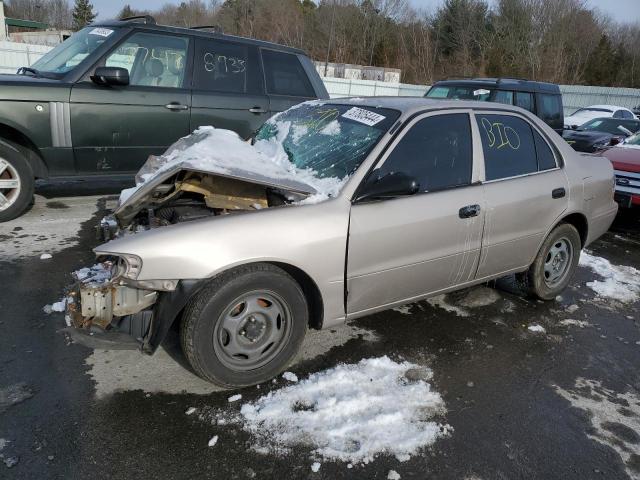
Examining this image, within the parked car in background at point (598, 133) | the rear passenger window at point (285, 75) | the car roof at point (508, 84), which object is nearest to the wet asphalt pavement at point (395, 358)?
the rear passenger window at point (285, 75)

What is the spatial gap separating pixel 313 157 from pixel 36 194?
4.79 metres

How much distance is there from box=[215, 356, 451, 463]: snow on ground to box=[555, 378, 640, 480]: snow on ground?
34.8 inches

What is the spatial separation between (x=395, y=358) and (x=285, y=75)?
452 centimetres

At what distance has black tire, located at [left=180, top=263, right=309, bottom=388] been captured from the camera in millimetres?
2713

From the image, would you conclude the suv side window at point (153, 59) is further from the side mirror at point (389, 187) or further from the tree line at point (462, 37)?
the tree line at point (462, 37)

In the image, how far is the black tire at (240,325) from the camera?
2713 mm

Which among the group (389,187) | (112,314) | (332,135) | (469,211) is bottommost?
(112,314)

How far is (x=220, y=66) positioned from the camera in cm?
622

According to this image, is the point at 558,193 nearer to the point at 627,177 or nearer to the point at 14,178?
the point at 627,177

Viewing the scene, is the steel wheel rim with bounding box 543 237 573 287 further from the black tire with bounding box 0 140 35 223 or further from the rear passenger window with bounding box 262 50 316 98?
the black tire with bounding box 0 140 35 223

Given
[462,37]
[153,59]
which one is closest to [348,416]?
[153,59]

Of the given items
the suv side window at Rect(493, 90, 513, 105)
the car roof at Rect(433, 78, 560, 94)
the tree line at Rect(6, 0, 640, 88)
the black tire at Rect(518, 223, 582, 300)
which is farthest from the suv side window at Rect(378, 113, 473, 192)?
the tree line at Rect(6, 0, 640, 88)

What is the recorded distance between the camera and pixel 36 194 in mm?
6629

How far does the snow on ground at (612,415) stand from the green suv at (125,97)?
4723mm
